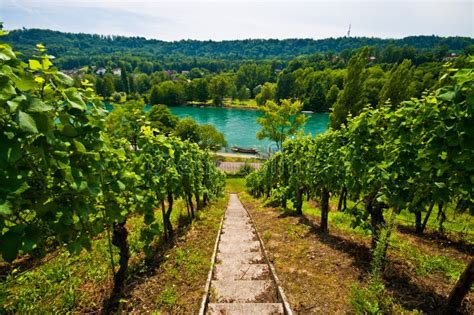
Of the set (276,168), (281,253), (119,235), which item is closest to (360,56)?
(276,168)

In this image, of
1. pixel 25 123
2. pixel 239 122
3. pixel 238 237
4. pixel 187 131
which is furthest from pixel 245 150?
pixel 25 123

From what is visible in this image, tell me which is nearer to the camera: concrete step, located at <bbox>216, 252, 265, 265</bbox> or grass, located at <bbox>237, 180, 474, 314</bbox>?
grass, located at <bbox>237, 180, 474, 314</bbox>

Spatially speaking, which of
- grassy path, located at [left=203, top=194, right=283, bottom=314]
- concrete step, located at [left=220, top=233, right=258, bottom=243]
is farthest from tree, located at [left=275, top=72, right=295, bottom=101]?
grassy path, located at [left=203, top=194, right=283, bottom=314]

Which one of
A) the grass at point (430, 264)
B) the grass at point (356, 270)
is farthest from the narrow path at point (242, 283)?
the grass at point (430, 264)

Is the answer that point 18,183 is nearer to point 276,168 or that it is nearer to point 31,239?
point 31,239

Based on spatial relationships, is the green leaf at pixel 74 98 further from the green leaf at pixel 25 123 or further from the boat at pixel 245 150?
the boat at pixel 245 150

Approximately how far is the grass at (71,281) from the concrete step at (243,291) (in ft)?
2.24

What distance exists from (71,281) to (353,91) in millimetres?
37212

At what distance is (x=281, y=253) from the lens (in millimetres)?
6289

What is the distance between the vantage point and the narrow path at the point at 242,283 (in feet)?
13.3

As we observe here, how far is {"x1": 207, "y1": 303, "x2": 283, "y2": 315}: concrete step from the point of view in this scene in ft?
13.0

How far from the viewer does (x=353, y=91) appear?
1351 inches

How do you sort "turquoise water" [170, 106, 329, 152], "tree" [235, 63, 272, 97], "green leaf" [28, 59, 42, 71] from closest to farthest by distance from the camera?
"green leaf" [28, 59, 42, 71]
"turquoise water" [170, 106, 329, 152]
"tree" [235, 63, 272, 97]

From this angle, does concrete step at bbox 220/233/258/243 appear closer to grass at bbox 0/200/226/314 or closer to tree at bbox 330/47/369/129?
grass at bbox 0/200/226/314
